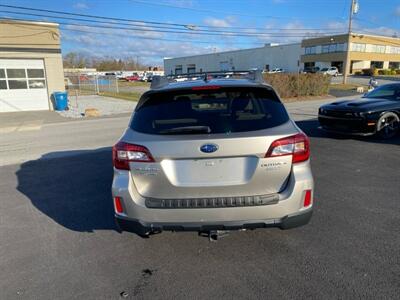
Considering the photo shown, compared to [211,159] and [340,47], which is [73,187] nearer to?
[211,159]

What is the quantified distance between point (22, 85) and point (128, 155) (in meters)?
18.6

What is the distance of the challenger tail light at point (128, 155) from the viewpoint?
2830 millimetres

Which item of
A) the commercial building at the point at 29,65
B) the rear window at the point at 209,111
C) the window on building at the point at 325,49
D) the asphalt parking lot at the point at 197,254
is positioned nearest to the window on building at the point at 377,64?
the window on building at the point at 325,49

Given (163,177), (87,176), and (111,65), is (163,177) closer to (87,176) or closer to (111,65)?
(87,176)

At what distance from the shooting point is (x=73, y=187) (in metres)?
5.41

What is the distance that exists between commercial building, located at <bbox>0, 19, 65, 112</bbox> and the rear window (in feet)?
58.9

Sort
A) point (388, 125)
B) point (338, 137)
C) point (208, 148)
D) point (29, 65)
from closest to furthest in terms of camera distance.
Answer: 1. point (208, 148)
2. point (388, 125)
3. point (338, 137)
4. point (29, 65)

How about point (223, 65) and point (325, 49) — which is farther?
point (223, 65)

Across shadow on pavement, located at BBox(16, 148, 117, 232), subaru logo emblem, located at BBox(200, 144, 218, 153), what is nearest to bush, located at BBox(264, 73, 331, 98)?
shadow on pavement, located at BBox(16, 148, 117, 232)

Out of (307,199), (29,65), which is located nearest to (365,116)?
(307,199)

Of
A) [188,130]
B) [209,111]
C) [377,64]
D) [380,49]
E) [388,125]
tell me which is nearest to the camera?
[188,130]

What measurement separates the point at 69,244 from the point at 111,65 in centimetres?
12779

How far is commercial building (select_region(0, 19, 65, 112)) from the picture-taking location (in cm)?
1762

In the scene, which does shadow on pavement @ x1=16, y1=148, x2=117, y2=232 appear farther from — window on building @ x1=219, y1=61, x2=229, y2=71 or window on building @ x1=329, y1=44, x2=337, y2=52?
window on building @ x1=219, y1=61, x2=229, y2=71
